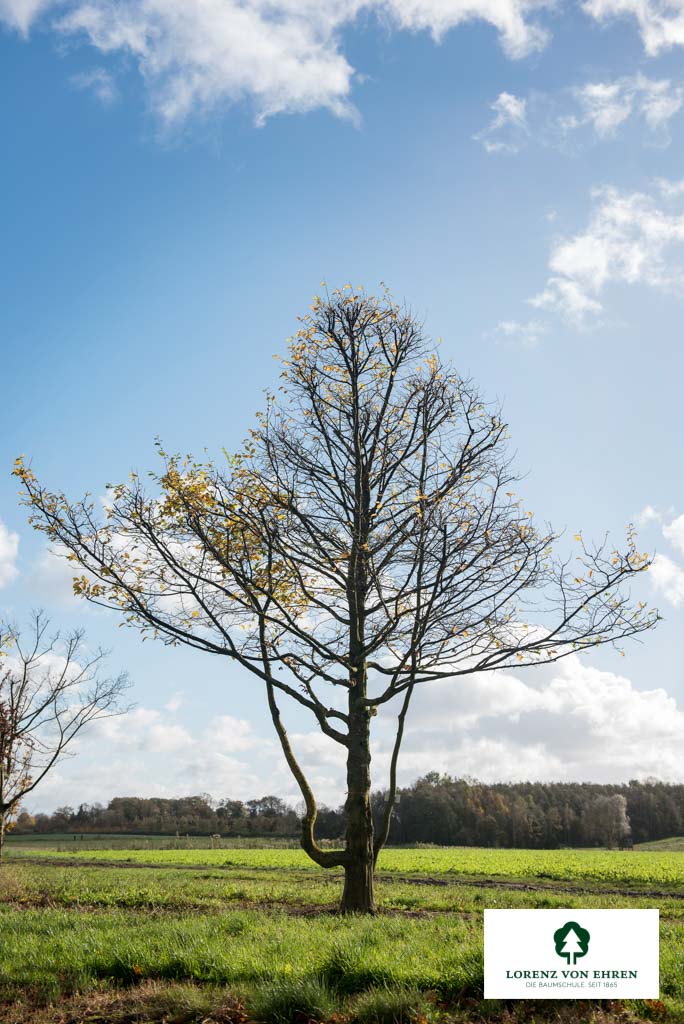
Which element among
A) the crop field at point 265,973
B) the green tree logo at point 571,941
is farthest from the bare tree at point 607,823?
the green tree logo at point 571,941

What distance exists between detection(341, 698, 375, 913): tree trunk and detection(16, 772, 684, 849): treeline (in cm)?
6233

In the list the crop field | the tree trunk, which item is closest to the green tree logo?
the crop field

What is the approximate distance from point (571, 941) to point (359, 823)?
5785 millimetres

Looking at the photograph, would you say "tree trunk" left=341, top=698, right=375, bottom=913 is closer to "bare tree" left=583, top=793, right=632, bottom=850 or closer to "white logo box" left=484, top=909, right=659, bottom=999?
"white logo box" left=484, top=909, right=659, bottom=999

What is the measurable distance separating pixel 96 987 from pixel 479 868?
2728 centimetres

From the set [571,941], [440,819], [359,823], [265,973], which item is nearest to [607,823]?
[440,819]

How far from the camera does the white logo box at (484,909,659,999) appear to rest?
5879mm

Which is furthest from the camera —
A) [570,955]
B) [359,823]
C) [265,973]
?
[359,823]

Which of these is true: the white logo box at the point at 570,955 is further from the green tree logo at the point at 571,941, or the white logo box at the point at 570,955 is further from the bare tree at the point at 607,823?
the bare tree at the point at 607,823

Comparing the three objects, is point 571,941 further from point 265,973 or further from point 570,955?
point 265,973

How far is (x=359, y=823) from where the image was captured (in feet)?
38.1

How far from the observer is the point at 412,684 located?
1206 cm

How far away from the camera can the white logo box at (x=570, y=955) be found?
5.88 m

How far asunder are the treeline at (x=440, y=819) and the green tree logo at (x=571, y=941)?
68.0 meters
